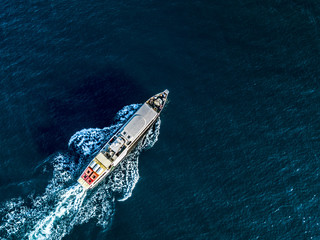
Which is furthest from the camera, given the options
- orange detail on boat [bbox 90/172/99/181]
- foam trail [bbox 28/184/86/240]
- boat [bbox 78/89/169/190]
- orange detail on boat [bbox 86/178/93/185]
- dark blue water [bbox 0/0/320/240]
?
boat [bbox 78/89/169/190]

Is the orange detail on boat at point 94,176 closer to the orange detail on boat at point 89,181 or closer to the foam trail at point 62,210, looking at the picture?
the orange detail on boat at point 89,181

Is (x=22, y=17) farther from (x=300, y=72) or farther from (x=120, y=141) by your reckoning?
(x=300, y=72)

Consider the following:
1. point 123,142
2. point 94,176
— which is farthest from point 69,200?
point 123,142

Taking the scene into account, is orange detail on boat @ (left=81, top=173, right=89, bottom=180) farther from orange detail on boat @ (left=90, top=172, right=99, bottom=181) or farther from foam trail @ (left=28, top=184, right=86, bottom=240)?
foam trail @ (left=28, top=184, right=86, bottom=240)

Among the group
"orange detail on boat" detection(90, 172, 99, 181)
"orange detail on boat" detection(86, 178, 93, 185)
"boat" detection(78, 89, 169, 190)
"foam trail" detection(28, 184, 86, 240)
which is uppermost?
"boat" detection(78, 89, 169, 190)

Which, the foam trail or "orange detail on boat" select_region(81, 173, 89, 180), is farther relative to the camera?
"orange detail on boat" select_region(81, 173, 89, 180)

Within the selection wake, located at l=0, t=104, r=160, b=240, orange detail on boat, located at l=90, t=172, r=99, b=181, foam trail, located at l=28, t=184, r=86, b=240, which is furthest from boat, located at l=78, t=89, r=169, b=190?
foam trail, located at l=28, t=184, r=86, b=240

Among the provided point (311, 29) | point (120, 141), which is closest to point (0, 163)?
point (120, 141)
